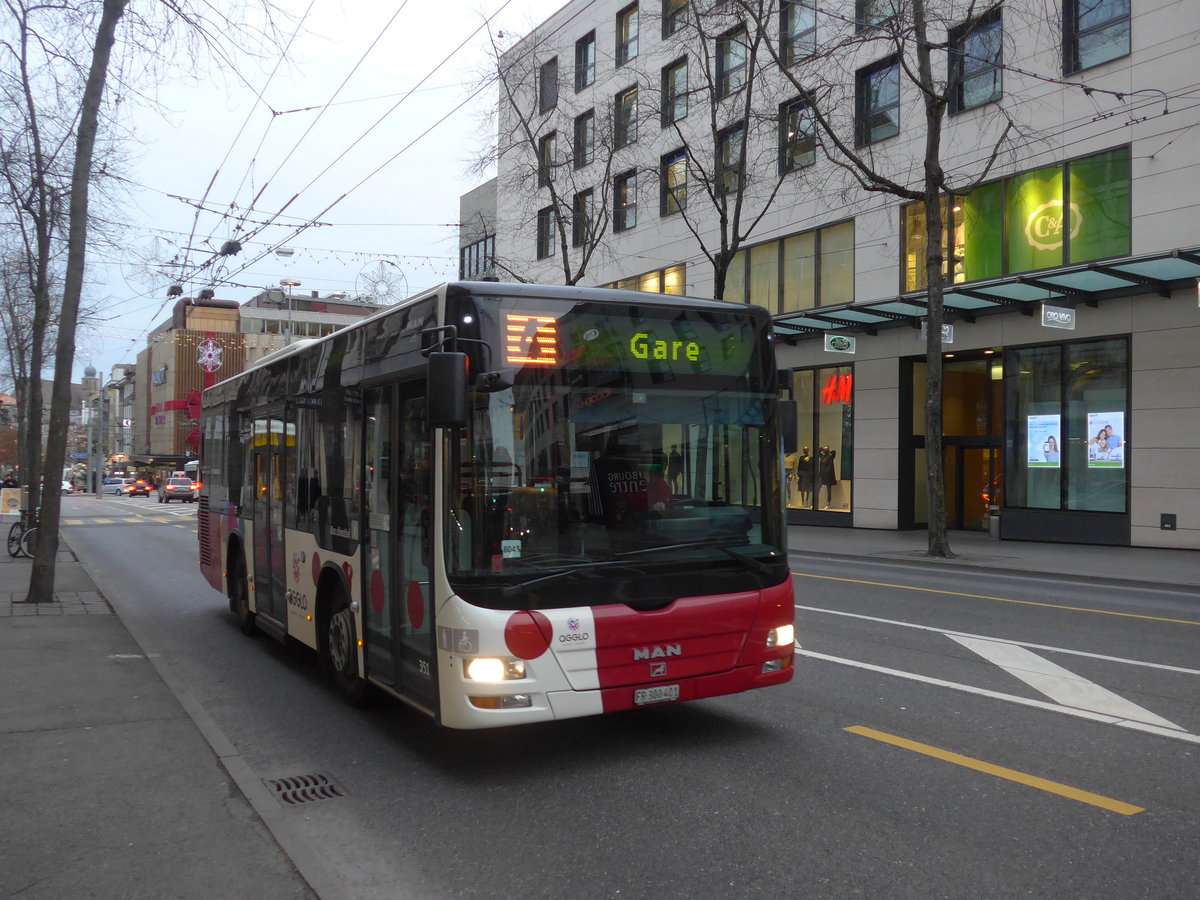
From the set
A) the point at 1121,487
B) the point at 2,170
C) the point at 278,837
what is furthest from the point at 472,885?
the point at 1121,487

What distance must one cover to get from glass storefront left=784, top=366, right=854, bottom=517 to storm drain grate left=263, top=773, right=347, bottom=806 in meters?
23.0

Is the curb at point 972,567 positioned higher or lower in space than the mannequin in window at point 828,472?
lower

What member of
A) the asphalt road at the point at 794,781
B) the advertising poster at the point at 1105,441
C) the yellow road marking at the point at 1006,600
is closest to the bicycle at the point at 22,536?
the asphalt road at the point at 794,781

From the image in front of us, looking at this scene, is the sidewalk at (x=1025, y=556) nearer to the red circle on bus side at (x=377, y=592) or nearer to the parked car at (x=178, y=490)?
the red circle on bus side at (x=377, y=592)

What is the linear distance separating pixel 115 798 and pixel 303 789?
2.99 ft

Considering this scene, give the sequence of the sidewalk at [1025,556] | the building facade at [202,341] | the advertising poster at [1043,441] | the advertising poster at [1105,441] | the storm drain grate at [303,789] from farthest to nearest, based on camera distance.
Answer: the building facade at [202,341]
the advertising poster at [1043,441]
the advertising poster at [1105,441]
the sidewalk at [1025,556]
the storm drain grate at [303,789]

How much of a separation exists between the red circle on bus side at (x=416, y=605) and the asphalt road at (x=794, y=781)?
0.82m

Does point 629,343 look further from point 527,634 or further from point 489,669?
point 489,669

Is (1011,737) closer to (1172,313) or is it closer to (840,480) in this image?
(1172,313)

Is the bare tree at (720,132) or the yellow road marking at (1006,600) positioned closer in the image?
the yellow road marking at (1006,600)

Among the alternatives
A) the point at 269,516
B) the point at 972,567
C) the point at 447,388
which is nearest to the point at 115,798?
the point at 447,388

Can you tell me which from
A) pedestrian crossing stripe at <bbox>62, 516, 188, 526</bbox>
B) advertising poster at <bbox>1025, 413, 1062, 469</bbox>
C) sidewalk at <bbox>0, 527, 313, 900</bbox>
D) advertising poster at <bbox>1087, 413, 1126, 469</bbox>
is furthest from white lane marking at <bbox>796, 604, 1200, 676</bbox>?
pedestrian crossing stripe at <bbox>62, 516, 188, 526</bbox>

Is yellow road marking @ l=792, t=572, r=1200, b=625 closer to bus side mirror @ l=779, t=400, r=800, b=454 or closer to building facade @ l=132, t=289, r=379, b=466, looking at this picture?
bus side mirror @ l=779, t=400, r=800, b=454

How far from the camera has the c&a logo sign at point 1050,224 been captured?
69.2 ft
